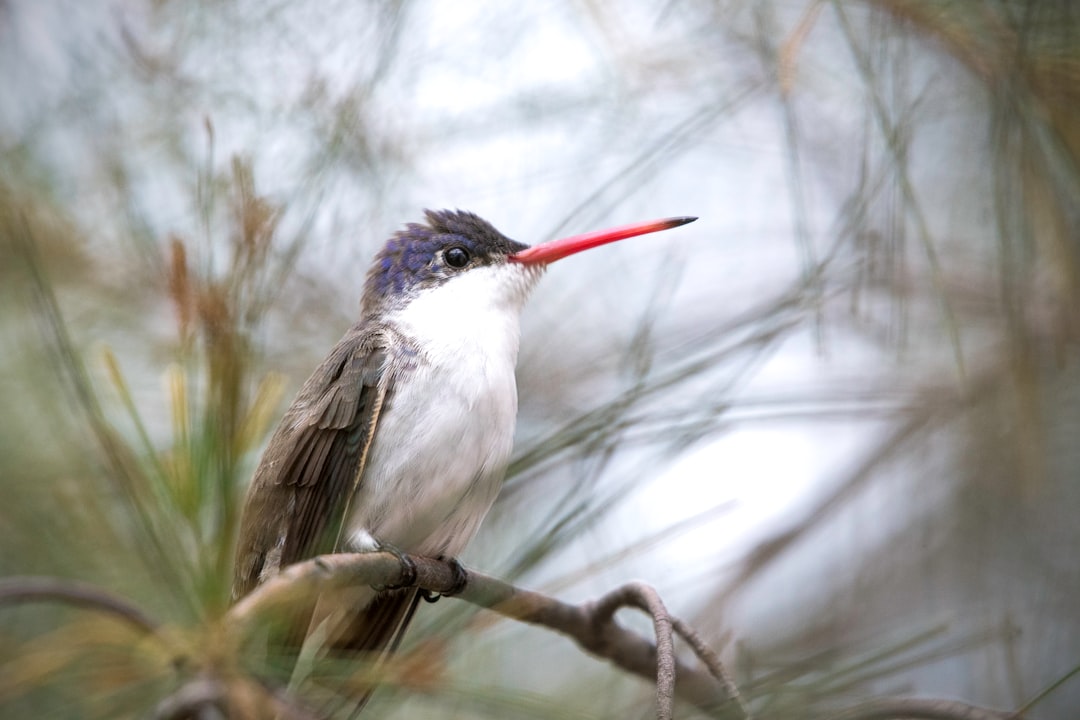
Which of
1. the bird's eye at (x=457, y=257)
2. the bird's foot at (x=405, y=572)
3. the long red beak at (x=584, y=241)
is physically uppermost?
the bird's eye at (x=457, y=257)

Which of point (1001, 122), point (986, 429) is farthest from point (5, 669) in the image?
point (986, 429)

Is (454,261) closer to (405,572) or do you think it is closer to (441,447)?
(441,447)

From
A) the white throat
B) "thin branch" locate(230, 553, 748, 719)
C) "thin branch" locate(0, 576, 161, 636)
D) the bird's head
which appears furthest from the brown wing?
"thin branch" locate(0, 576, 161, 636)

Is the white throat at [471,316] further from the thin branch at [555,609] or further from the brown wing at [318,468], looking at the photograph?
the thin branch at [555,609]

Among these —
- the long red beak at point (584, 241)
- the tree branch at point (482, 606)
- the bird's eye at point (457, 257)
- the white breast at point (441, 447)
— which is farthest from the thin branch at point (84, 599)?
the bird's eye at point (457, 257)

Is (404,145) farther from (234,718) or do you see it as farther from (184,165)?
(234,718)

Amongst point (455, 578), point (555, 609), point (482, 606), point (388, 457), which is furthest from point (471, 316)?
point (482, 606)
